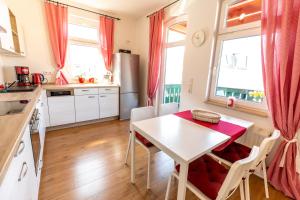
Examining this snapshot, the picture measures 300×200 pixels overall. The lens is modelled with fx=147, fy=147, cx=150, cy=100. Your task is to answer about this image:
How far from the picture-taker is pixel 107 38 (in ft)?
11.5

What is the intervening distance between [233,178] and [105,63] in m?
3.47

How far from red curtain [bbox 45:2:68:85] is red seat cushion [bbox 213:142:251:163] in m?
3.19

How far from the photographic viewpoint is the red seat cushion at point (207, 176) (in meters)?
1.04

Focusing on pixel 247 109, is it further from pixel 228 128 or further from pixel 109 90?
pixel 109 90

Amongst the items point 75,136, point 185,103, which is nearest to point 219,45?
point 185,103

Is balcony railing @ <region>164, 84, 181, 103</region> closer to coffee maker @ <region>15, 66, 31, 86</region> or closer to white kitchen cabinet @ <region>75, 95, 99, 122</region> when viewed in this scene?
white kitchen cabinet @ <region>75, 95, 99, 122</region>

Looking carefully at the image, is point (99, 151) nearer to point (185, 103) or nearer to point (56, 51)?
point (185, 103)

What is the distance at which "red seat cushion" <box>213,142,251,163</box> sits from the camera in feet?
4.82

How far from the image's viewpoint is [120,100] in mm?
3580

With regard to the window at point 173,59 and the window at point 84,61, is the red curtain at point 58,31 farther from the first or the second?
the window at point 173,59

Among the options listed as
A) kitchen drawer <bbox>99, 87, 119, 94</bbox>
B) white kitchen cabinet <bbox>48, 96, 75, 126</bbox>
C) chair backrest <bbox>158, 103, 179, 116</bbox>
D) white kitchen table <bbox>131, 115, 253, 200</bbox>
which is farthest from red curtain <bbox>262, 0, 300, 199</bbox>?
white kitchen cabinet <bbox>48, 96, 75, 126</bbox>

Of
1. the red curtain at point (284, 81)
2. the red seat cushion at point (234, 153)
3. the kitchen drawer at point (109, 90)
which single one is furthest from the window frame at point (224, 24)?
the kitchen drawer at point (109, 90)

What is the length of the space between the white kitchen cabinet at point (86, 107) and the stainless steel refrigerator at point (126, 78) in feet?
2.02

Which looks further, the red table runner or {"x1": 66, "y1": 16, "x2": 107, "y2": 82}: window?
{"x1": 66, "y1": 16, "x2": 107, "y2": 82}: window
